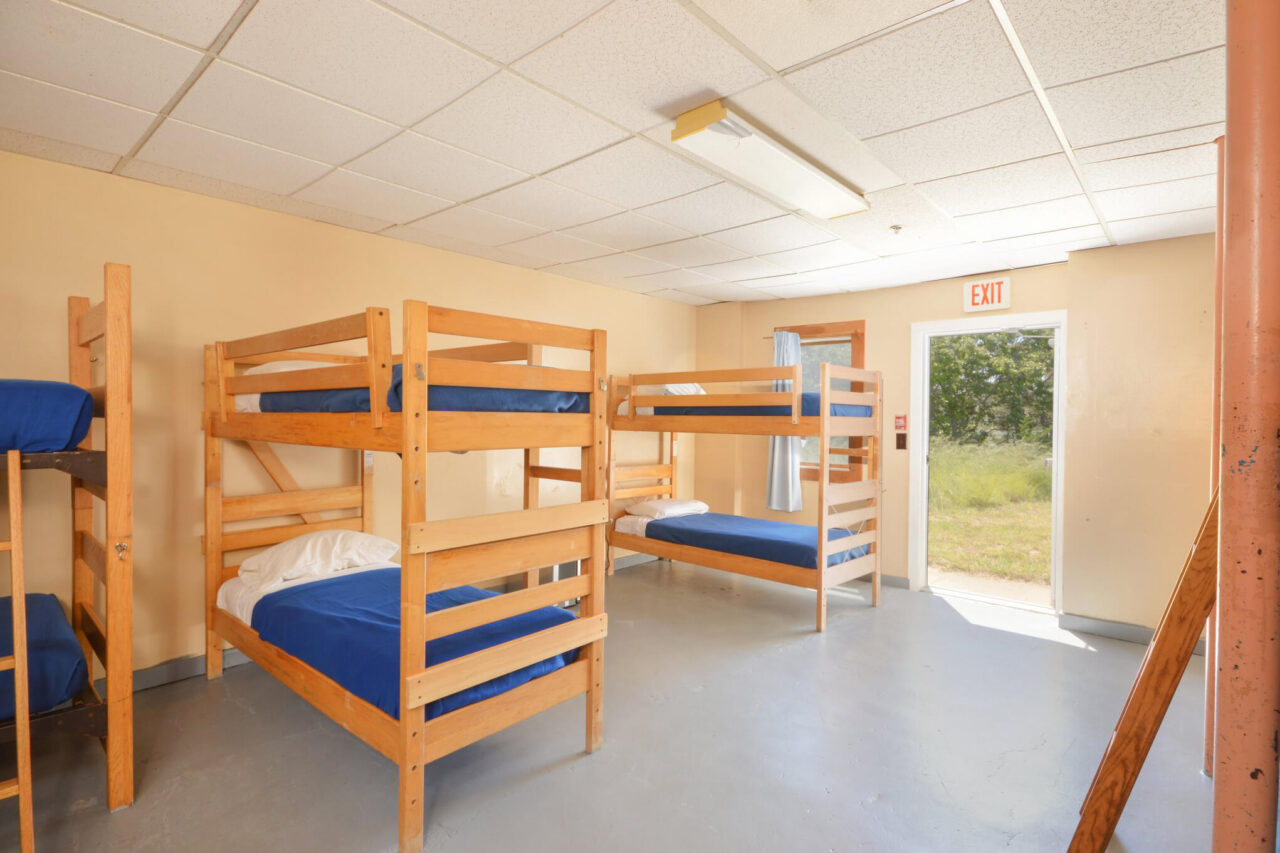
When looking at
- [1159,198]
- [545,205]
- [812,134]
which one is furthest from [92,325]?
[1159,198]

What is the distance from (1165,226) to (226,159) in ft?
15.9

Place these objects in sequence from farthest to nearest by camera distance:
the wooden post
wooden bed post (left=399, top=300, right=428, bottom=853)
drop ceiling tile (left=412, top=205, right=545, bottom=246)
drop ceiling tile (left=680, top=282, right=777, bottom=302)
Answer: drop ceiling tile (left=680, top=282, right=777, bottom=302), drop ceiling tile (left=412, top=205, right=545, bottom=246), wooden bed post (left=399, top=300, right=428, bottom=853), the wooden post

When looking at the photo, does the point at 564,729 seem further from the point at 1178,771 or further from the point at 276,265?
the point at 276,265

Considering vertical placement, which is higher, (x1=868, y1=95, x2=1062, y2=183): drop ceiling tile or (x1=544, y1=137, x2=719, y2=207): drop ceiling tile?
(x1=544, y1=137, x2=719, y2=207): drop ceiling tile

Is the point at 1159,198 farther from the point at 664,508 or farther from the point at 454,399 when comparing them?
the point at 664,508

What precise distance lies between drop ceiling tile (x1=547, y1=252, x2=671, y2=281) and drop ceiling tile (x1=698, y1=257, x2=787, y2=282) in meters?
0.37

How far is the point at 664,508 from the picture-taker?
525 cm

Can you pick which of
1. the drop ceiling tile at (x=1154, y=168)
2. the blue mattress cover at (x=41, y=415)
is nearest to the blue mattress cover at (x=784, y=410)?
the drop ceiling tile at (x=1154, y=168)

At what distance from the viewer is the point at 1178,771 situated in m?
2.42

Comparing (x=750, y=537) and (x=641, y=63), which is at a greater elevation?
(x=641, y=63)

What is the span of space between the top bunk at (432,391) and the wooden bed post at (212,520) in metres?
0.41

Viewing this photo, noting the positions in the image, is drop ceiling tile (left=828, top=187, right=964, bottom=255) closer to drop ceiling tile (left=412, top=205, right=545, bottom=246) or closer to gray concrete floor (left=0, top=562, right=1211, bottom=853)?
drop ceiling tile (left=412, top=205, right=545, bottom=246)

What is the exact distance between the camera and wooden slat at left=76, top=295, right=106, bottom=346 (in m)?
2.23

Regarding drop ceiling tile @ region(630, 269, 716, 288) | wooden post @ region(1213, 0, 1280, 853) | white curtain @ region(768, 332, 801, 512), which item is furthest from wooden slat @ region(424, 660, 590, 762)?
white curtain @ region(768, 332, 801, 512)
